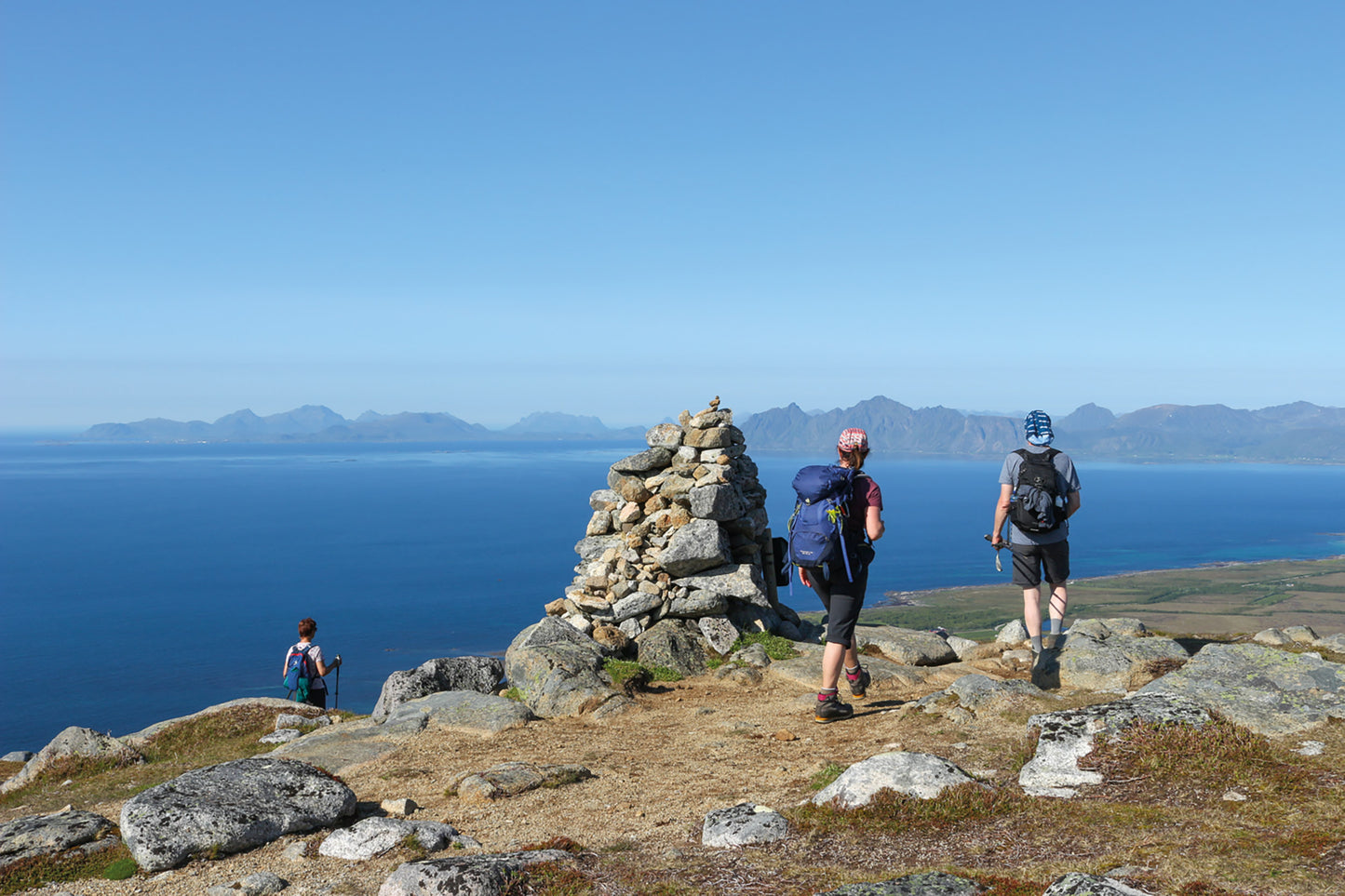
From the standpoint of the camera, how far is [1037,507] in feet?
36.7

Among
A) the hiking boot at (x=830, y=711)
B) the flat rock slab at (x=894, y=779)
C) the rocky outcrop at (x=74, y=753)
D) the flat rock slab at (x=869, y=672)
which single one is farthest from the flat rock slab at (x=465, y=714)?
the flat rock slab at (x=894, y=779)

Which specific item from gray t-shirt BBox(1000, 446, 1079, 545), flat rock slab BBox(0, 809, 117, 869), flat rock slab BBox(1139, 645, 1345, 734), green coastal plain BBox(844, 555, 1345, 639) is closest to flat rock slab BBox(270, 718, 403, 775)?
flat rock slab BBox(0, 809, 117, 869)

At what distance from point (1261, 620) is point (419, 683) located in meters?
152

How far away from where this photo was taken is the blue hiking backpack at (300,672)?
16016mm

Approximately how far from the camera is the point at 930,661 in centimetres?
1600

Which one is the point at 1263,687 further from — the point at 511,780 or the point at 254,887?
the point at 254,887

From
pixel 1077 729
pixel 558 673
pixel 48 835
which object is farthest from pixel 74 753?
pixel 1077 729

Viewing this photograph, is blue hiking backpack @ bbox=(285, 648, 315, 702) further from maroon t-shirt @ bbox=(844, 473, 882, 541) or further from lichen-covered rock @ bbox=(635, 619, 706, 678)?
maroon t-shirt @ bbox=(844, 473, 882, 541)

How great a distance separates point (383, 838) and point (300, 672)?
9635 mm

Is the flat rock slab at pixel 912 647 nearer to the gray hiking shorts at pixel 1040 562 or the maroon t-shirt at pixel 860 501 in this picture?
the gray hiking shorts at pixel 1040 562

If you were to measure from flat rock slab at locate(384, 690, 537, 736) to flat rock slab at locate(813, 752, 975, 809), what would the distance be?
19.6ft

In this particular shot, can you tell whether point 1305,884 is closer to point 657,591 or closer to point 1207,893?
point 1207,893

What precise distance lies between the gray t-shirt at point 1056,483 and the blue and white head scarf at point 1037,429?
0.12 m

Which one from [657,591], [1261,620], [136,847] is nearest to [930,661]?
[657,591]
